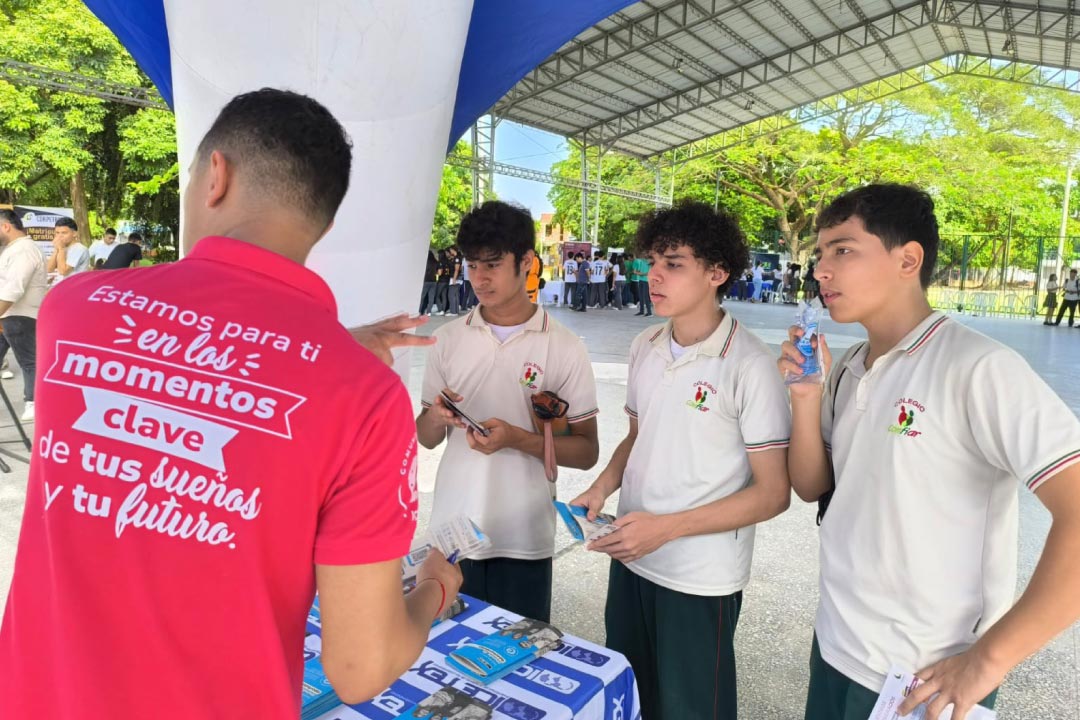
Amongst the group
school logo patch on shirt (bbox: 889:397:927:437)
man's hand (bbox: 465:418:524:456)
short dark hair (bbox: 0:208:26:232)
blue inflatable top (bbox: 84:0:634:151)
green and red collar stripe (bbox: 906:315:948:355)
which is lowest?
man's hand (bbox: 465:418:524:456)

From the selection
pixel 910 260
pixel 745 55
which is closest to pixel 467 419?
pixel 910 260

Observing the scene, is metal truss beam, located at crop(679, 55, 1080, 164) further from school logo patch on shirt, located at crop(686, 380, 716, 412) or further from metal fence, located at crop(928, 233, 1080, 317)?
school logo patch on shirt, located at crop(686, 380, 716, 412)

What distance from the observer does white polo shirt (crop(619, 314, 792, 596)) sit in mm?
1875

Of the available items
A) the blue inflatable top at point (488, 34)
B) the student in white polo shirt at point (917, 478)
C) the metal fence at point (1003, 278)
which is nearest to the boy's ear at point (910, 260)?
the student in white polo shirt at point (917, 478)

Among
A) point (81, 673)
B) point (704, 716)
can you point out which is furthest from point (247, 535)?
point (704, 716)

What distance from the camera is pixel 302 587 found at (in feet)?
2.96

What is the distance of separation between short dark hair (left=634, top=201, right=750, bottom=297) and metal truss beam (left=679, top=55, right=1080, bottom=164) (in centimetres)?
2309

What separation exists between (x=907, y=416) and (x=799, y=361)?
0.24 metres

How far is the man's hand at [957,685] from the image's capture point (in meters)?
1.23

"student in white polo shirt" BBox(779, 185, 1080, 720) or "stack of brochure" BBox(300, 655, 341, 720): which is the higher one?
"student in white polo shirt" BBox(779, 185, 1080, 720)

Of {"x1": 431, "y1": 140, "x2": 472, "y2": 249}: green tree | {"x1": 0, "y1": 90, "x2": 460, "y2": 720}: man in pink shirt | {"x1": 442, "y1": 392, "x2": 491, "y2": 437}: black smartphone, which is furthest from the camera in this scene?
{"x1": 431, "y1": 140, "x2": 472, "y2": 249}: green tree

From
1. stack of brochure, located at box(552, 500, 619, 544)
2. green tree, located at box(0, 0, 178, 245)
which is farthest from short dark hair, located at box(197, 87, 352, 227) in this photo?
green tree, located at box(0, 0, 178, 245)

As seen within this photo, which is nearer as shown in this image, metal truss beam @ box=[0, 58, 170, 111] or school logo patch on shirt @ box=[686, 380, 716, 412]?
school logo patch on shirt @ box=[686, 380, 716, 412]

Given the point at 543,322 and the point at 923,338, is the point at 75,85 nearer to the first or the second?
the point at 543,322
